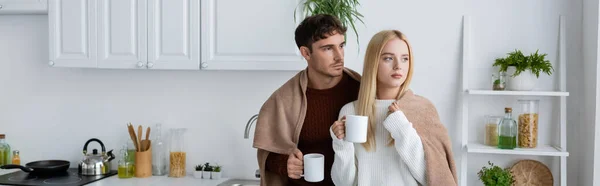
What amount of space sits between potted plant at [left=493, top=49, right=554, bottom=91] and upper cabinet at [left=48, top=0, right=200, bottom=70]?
56.2 inches

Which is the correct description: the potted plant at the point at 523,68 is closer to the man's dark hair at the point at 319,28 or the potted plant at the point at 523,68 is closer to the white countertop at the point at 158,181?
the man's dark hair at the point at 319,28

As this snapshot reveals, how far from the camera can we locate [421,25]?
10.4 feet

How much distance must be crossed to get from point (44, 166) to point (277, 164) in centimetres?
168

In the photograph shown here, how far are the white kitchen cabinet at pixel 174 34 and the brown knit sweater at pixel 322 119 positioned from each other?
3.24 ft

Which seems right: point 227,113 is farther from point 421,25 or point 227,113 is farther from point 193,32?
point 421,25

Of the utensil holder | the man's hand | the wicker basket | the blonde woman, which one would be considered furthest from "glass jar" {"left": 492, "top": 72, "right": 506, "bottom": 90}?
the utensil holder

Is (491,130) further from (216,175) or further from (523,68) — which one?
(216,175)

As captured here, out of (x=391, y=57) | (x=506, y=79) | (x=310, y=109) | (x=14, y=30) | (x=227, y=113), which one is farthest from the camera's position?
(x=14, y=30)

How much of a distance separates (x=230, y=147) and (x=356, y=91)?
4.24 ft

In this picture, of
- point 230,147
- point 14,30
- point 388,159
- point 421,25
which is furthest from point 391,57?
point 14,30

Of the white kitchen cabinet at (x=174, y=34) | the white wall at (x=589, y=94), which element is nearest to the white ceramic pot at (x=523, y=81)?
the white wall at (x=589, y=94)

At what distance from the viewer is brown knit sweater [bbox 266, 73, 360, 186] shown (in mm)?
2285

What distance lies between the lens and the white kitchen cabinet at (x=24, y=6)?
338cm

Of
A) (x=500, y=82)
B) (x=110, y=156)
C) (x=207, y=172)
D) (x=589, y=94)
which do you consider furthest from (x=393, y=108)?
(x=110, y=156)
